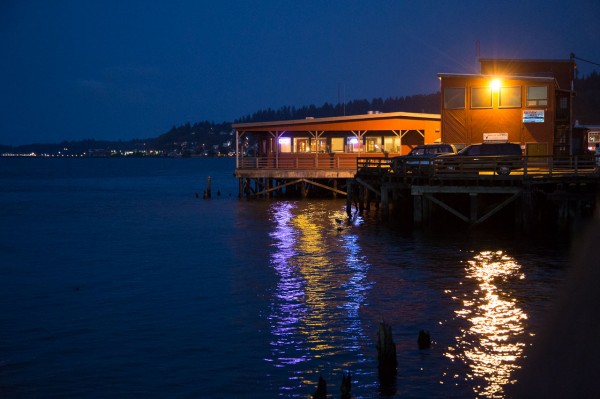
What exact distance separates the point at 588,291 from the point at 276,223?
939 inches

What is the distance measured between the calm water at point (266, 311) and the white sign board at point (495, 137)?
11.1 meters

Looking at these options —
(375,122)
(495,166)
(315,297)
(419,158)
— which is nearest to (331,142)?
(375,122)

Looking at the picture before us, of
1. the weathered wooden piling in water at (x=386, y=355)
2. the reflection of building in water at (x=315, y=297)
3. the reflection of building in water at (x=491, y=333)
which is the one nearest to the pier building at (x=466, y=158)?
the reflection of building in water at (x=315, y=297)

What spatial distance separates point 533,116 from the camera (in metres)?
46.4

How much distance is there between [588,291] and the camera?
74.0 feet

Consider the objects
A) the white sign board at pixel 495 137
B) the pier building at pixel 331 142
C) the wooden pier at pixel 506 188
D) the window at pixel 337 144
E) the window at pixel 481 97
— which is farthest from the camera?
the window at pixel 337 144

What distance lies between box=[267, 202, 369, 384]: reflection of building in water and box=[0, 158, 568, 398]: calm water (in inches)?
2.5

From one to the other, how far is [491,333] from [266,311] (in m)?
6.17

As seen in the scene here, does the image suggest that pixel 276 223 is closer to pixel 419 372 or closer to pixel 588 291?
pixel 588 291

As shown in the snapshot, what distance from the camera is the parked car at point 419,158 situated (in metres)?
38.5

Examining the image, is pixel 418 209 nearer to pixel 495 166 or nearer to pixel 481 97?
pixel 495 166

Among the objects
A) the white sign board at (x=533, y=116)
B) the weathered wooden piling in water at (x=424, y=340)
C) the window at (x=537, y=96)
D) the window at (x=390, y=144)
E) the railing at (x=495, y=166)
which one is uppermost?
the window at (x=537, y=96)

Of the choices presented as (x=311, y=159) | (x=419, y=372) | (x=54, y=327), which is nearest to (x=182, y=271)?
(x=54, y=327)

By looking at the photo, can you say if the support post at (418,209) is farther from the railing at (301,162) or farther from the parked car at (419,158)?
the railing at (301,162)
